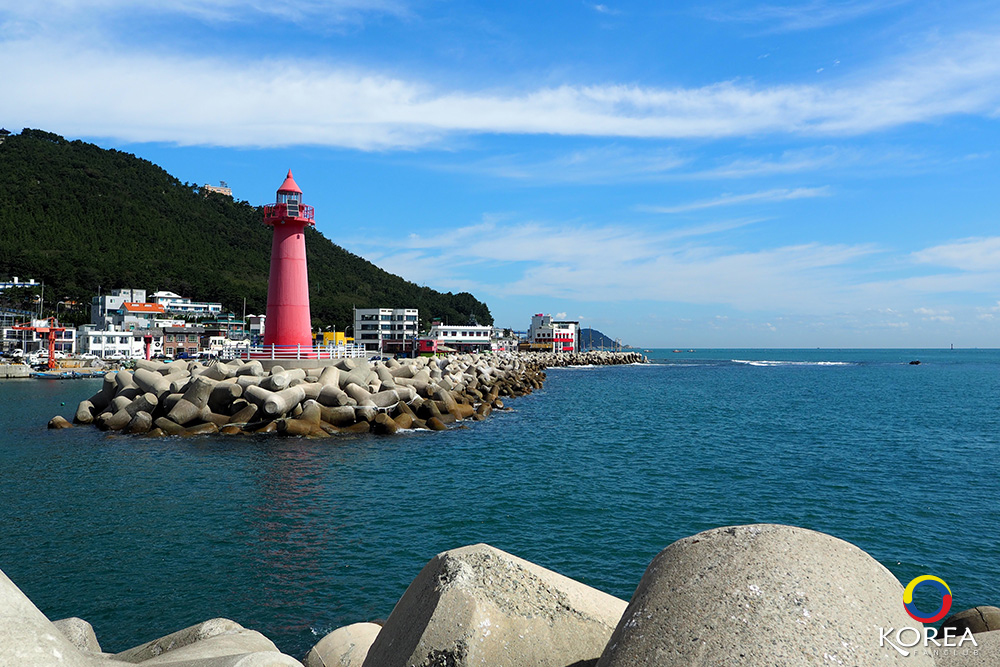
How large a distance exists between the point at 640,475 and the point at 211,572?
1124 cm

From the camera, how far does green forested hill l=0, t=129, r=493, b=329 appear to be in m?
104

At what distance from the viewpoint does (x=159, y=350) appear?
77000 millimetres

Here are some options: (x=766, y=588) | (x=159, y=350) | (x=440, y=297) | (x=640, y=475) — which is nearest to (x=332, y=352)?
(x=640, y=475)

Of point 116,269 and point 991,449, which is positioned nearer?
point 991,449

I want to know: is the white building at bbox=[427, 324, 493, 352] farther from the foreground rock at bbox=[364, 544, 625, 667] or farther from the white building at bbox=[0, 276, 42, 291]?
the foreground rock at bbox=[364, 544, 625, 667]

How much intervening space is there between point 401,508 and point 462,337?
281 ft

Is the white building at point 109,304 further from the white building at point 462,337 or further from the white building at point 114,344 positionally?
the white building at point 462,337

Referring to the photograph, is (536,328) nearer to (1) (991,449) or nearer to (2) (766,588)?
(1) (991,449)

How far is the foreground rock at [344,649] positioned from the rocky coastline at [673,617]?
1.63m

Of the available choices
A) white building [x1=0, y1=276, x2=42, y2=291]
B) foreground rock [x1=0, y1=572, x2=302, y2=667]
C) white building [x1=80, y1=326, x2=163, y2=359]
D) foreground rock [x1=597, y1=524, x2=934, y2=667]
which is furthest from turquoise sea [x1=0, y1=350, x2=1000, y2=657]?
white building [x1=0, y1=276, x2=42, y2=291]

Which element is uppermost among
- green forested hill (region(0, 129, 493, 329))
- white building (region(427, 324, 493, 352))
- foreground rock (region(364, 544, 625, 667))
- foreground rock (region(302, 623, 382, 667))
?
green forested hill (region(0, 129, 493, 329))

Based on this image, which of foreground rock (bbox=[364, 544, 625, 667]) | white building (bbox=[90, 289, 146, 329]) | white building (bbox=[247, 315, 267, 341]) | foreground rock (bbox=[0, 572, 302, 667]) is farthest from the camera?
white building (bbox=[247, 315, 267, 341])

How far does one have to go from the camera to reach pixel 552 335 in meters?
122

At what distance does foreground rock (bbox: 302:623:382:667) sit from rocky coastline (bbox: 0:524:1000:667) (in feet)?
5.35
